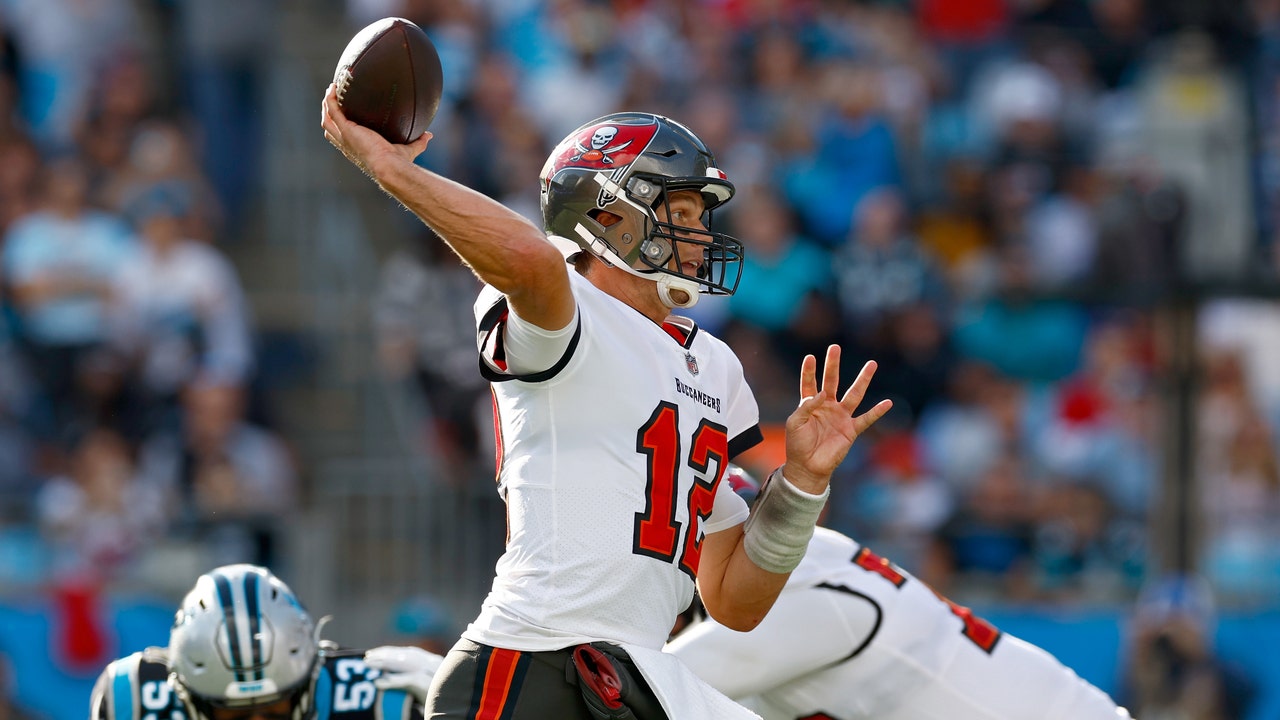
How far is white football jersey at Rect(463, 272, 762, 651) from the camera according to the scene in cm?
415

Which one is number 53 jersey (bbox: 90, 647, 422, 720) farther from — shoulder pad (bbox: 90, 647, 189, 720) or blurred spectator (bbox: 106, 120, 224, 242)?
blurred spectator (bbox: 106, 120, 224, 242)

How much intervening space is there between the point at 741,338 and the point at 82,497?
148 inches

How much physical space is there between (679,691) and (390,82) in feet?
5.05

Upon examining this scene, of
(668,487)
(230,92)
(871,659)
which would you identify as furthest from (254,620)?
(230,92)

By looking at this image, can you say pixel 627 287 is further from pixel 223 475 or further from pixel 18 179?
pixel 18 179

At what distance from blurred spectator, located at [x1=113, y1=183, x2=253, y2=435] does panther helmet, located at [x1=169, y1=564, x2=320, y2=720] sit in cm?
463

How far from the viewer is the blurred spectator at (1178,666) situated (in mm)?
9141

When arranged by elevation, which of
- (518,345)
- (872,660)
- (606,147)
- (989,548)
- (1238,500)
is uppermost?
(606,147)

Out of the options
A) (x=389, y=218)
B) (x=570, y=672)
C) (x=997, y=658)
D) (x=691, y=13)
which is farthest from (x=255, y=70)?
Answer: (x=570, y=672)

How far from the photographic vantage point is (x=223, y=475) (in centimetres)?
1014

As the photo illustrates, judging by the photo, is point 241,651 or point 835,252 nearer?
point 241,651

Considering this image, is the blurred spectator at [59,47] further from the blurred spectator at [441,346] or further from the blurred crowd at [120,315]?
the blurred spectator at [441,346]

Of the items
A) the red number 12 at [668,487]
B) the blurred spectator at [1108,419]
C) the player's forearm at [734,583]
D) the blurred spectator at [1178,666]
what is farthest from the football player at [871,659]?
the blurred spectator at [1108,419]

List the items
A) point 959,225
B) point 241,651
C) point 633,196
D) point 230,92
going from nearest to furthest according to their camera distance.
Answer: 1. point 633,196
2. point 241,651
3. point 959,225
4. point 230,92
